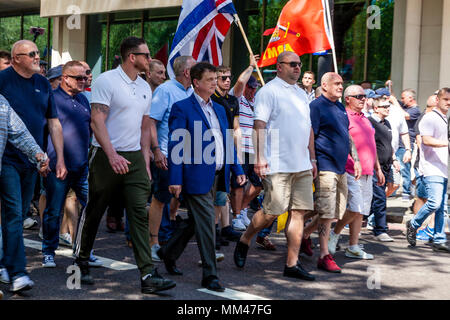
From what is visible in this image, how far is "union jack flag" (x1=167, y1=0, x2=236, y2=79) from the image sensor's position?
8359 mm

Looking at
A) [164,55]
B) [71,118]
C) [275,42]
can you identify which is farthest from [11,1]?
[71,118]

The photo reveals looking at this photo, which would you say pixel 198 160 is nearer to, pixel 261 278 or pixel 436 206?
pixel 261 278

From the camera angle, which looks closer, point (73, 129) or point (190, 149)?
point (190, 149)

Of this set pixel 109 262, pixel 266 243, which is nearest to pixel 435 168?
pixel 266 243

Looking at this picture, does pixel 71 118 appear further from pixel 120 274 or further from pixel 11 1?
pixel 11 1

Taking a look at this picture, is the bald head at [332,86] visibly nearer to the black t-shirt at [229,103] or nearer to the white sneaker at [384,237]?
the black t-shirt at [229,103]

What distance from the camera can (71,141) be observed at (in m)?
6.68

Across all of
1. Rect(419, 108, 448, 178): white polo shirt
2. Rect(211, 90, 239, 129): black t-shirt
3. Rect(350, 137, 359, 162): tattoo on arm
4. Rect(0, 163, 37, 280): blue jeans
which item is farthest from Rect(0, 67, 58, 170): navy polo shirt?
Rect(419, 108, 448, 178): white polo shirt

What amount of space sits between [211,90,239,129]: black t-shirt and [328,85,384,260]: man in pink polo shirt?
4.36ft

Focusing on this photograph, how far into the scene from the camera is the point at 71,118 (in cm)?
670

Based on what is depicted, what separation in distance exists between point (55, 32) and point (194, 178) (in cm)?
1928

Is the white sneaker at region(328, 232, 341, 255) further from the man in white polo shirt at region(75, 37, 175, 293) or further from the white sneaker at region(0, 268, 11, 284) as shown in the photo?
the white sneaker at region(0, 268, 11, 284)

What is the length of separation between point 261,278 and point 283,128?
141cm
